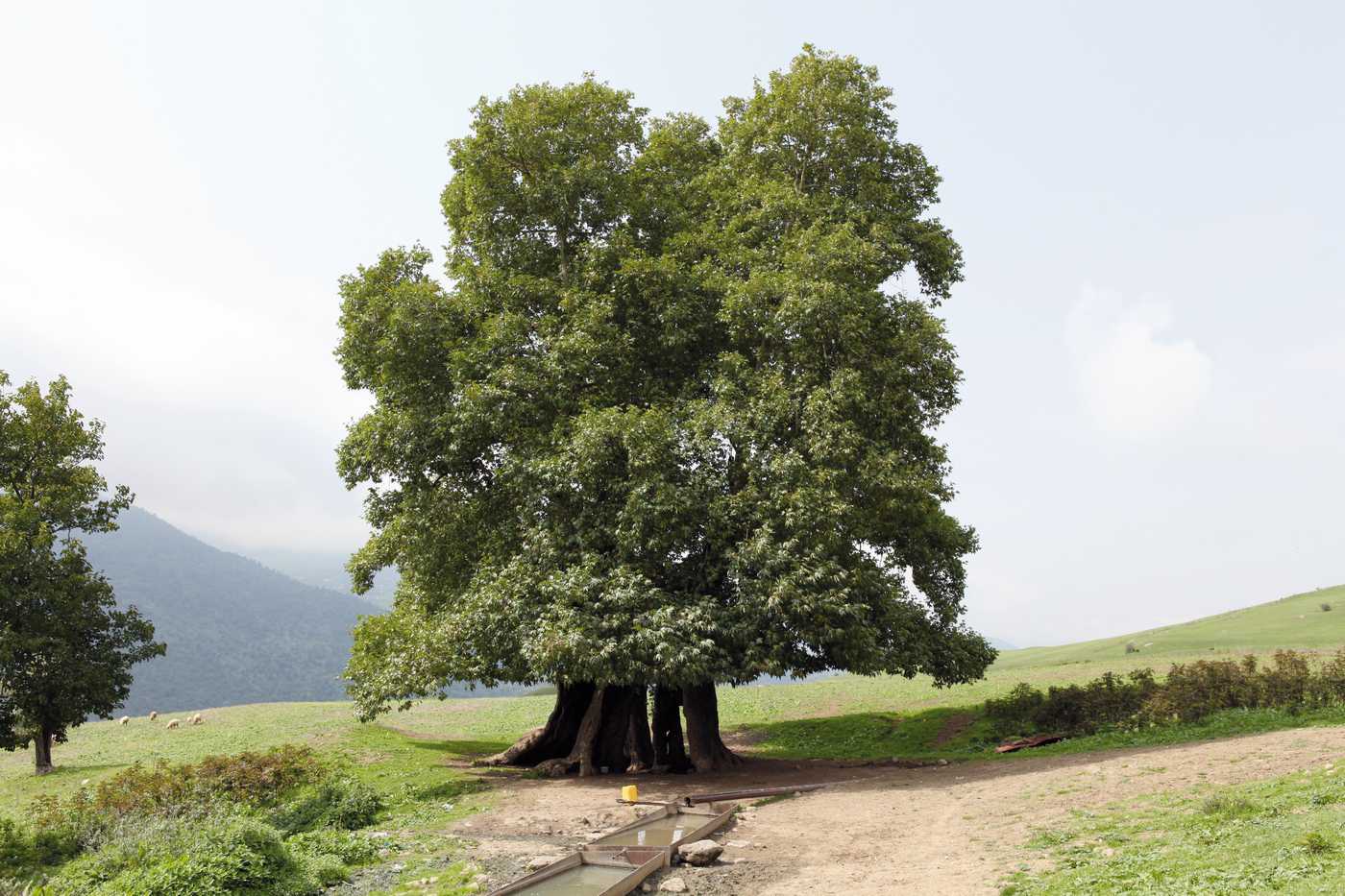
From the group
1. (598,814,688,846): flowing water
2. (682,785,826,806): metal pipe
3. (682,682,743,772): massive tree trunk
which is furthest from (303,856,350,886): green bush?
(682,682,743,772): massive tree trunk

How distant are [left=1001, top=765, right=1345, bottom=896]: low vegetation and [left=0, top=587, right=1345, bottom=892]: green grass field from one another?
51.2 inches

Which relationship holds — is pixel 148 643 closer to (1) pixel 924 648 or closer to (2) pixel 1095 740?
(1) pixel 924 648

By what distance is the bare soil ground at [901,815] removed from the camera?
1434cm

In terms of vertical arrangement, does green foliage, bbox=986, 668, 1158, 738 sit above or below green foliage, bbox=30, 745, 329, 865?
below

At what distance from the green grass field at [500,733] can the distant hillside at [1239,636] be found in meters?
0.38

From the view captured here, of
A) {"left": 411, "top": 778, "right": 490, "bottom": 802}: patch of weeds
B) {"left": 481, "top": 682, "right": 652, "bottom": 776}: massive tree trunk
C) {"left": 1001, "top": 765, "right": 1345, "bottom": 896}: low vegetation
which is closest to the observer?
{"left": 1001, "top": 765, "right": 1345, "bottom": 896}: low vegetation

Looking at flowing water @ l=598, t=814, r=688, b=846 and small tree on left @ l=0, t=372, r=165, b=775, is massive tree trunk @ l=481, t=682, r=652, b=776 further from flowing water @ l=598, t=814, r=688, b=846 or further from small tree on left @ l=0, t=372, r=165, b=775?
small tree on left @ l=0, t=372, r=165, b=775

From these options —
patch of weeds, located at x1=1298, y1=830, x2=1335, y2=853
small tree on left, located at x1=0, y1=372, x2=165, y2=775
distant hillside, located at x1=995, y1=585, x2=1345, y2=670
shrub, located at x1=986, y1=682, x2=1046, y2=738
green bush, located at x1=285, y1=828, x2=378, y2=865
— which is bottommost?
distant hillside, located at x1=995, y1=585, x2=1345, y2=670

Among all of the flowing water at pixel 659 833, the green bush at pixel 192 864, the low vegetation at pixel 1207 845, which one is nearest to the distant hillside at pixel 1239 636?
the low vegetation at pixel 1207 845

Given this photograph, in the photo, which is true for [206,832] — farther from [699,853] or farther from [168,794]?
[699,853]

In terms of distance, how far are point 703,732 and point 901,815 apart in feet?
35.7

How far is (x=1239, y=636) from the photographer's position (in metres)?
59.3

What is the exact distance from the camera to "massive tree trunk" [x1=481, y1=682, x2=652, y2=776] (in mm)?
29125

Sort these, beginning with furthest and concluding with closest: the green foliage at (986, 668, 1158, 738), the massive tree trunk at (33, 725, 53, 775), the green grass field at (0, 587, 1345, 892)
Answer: the massive tree trunk at (33, 725, 53, 775)
the green foliage at (986, 668, 1158, 738)
the green grass field at (0, 587, 1345, 892)
